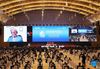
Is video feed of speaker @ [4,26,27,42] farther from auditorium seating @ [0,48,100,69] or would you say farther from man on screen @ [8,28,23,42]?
auditorium seating @ [0,48,100,69]

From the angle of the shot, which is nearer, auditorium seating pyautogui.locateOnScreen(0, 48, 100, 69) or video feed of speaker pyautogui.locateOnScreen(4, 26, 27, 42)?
auditorium seating pyautogui.locateOnScreen(0, 48, 100, 69)

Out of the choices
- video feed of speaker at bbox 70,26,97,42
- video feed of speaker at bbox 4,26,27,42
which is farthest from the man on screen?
video feed of speaker at bbox 70,26,97,42

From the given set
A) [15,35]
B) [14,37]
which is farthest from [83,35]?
[14,37]

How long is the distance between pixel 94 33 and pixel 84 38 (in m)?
1.64

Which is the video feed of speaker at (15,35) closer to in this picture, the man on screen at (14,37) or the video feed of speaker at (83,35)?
the man on screen at (14,37)

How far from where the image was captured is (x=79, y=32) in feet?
163

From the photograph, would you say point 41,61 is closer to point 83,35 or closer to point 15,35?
point 83,35

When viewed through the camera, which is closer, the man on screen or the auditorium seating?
the auditorium seating

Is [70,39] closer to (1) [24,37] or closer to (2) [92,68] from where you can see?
(1) [24,37]

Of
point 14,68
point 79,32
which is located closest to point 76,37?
point 79,32

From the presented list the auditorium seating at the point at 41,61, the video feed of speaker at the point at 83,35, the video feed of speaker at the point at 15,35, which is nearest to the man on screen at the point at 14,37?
the video feed of speaker at the point at 15,35

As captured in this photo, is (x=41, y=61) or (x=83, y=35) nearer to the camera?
(x=41, y=61)

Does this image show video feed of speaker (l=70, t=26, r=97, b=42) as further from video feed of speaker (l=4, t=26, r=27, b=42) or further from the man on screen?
the man on screen

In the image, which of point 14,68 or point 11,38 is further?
point 11,38
